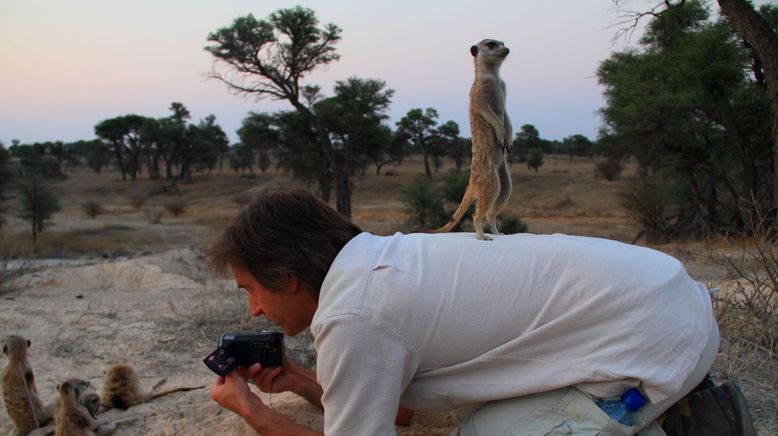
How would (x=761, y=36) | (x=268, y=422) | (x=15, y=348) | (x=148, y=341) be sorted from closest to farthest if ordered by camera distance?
(x=268, y=422) < (x=15, y=348) < (x=148, y=341) < (x=761, y=36)

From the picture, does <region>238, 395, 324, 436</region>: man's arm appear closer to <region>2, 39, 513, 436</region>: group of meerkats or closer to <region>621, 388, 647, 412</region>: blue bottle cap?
<region>621, 388, 647, 412</region>: blue bottle cap

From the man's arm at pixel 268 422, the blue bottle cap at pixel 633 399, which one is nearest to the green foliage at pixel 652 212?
the blue bottle cap at pixel 633 399

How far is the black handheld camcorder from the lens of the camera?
6.59ft

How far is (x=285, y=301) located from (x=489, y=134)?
1777 mm

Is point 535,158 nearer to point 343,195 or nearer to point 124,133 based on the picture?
point 343,195

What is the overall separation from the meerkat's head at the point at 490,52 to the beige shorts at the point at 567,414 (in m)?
1.94

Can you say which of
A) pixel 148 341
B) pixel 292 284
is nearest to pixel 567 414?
pixel 292 284

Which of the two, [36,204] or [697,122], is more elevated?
[697,122]

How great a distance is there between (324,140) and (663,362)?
750 inches

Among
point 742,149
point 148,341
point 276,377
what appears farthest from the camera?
point 742,149

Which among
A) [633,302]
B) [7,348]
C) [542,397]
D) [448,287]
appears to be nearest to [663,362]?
[633,302]

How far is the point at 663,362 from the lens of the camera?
155 centimetres

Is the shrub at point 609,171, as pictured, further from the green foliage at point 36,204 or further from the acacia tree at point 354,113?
the green foliage at point 36,204

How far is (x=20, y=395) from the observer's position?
3.14 meters
